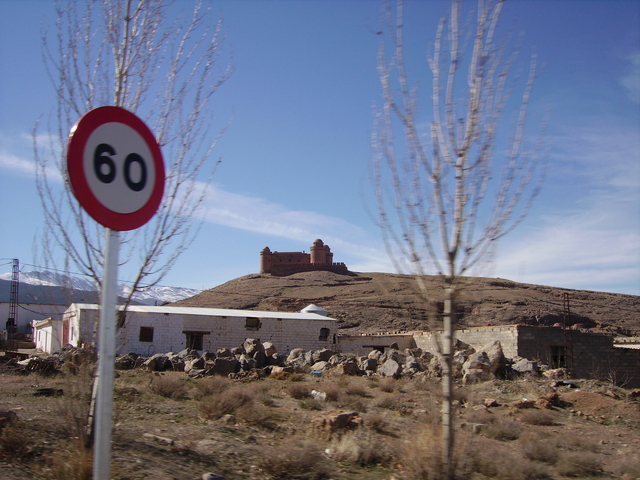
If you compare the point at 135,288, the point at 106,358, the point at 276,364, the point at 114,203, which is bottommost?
the point at 276,364

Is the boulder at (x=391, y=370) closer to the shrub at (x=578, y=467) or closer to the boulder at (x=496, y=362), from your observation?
the boulder at (x=496, y=362)

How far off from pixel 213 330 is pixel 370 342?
12.8 metres

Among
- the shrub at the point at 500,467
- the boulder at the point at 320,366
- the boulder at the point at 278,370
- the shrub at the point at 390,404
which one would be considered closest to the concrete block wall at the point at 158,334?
the boulder at the point at 320,366

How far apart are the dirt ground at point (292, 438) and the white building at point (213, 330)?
17668 mm

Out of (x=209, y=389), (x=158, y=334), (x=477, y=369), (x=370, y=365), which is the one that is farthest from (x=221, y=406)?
(x=158, y=334)

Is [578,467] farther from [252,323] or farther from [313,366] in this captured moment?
[252,323]

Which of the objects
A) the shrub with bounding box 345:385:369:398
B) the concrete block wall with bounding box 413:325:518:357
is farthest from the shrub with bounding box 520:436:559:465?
the concrete block wall with bounding box 413:325:518:357

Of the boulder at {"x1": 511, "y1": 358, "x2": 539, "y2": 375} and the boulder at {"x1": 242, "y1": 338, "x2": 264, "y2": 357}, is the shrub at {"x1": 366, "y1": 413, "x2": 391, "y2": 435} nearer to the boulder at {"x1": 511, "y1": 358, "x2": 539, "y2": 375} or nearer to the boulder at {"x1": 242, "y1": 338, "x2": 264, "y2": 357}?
the boulder at {"x1": 511, "y1": 358, "x2": 539, "y2": 375}

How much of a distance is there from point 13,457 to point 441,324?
4409 mm

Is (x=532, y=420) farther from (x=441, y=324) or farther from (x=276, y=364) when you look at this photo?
(x=276, y=364)

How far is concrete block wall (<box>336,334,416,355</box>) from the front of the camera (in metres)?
40.3

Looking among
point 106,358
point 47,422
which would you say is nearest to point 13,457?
point 47,422

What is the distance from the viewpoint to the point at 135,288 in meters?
5.05

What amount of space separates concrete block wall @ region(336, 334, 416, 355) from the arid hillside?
144 inches
